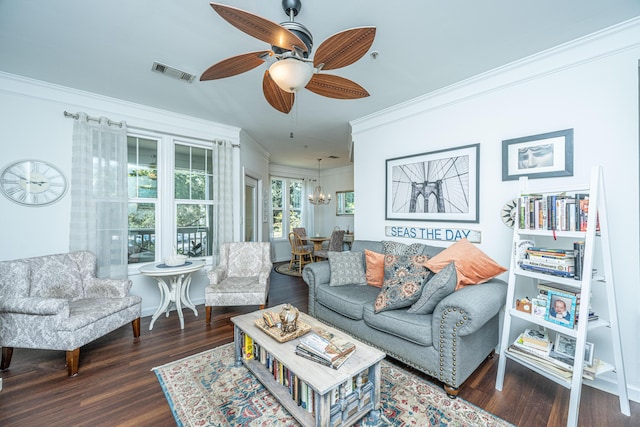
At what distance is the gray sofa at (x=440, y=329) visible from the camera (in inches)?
69.0

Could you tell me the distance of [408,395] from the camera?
181cm

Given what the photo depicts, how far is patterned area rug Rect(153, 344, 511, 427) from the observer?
1.58 m

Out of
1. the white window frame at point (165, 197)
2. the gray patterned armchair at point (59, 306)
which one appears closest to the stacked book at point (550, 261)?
the gray patterned armchair at point (59, 306)

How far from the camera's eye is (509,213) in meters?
2.36

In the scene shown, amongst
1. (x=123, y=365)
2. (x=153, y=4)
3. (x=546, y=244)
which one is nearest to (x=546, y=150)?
(x=546, y=244)

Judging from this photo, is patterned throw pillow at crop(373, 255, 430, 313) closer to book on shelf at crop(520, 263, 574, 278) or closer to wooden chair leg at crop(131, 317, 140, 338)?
book on shelf at crop(520, 263, 574, 278)

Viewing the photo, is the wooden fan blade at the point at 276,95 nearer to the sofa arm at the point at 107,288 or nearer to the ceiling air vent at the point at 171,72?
the ceiling air vent at the point at 171,72

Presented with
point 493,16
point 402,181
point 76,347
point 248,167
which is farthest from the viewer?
point 248,167

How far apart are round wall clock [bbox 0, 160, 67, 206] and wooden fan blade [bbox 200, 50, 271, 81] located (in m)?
2.40

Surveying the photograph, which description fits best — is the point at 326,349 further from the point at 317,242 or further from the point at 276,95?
the point at 317,242

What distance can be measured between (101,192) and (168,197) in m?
0.70

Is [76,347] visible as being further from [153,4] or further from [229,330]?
[153,4]

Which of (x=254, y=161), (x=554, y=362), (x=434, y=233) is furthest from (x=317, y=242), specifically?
(x=554, y=362)

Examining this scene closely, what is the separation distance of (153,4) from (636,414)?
13.1 feet
